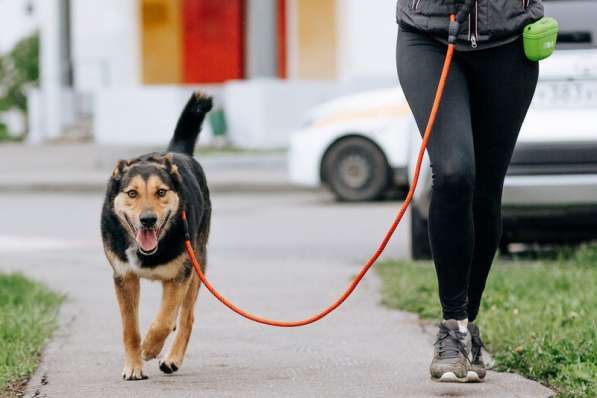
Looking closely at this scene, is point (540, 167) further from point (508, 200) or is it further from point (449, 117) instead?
point (449, 117)

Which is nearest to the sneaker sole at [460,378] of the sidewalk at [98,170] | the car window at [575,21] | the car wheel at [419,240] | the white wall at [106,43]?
the car window at [575,21]

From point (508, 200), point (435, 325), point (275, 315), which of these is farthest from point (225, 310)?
point (508, 200)

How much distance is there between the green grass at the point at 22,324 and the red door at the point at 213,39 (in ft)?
60.3

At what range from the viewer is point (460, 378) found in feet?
16.4

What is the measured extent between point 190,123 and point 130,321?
1.14 m

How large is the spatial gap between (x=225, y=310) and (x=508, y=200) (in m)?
1.97

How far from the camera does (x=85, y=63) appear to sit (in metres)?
29.1

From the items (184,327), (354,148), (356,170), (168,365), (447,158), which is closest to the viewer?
(447,158)

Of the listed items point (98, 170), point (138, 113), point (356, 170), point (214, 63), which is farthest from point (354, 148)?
point (138, 113)

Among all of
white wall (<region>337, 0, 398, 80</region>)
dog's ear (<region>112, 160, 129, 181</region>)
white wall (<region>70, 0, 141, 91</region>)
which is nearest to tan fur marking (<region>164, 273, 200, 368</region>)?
dog's ear (<region>112, 160, 129, 181</region>)

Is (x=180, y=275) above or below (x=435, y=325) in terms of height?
above

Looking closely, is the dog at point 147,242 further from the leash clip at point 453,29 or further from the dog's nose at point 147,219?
the leash clip at point 453,29

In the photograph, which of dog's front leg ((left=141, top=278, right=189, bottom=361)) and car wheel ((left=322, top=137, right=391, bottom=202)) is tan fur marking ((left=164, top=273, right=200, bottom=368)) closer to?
dog's front leg ((left=141, top=278, right=189, bottom=361))

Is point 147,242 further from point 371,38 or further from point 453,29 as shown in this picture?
point 371,38
